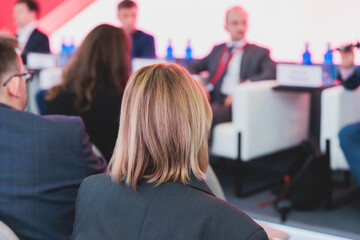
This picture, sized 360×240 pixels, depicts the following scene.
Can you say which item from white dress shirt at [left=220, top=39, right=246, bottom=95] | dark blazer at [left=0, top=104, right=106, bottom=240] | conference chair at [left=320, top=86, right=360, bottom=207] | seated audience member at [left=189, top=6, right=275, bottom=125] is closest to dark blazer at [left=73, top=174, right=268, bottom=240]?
dark blazer at [left=0, top=104, right=106, bottom=240]

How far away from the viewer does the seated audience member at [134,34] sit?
5445 mm

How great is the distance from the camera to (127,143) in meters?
1.27

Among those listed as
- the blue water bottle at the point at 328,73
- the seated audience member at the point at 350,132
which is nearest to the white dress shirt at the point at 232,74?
the blue water bottle at the point at 328,73

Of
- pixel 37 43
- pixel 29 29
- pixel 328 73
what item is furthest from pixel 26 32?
pixel 328 73

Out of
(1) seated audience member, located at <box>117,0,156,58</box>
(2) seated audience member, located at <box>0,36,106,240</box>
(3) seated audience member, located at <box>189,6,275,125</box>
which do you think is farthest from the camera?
(1) seated audience member, located at <box>117,0,156,58</box>

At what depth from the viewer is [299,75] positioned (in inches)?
150

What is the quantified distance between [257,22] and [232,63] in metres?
1.92

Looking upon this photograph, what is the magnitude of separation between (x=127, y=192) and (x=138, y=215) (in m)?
0.07

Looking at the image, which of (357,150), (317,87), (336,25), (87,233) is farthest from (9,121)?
(336,25)

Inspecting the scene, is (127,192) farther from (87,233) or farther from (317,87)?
(317,87)

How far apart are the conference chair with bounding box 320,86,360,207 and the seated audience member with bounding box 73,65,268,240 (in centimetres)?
244

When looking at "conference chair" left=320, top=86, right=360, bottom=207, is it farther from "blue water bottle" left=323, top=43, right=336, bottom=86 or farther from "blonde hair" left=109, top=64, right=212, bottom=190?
"blonde hair" left=109, top=64, right=212, bottom=190

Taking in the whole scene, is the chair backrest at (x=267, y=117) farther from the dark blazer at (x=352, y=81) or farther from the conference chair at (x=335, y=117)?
the dark blazer at (x=352, y=81)

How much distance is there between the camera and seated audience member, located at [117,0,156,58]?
5445 mm
